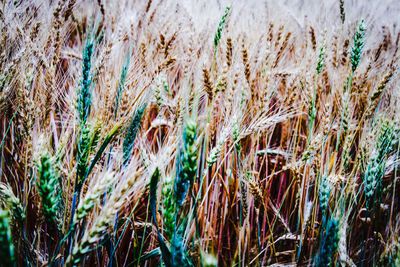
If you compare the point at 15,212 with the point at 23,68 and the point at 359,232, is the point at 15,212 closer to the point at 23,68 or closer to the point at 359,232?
the point at 23,68

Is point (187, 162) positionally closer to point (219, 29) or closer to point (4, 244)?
point (4, 244)

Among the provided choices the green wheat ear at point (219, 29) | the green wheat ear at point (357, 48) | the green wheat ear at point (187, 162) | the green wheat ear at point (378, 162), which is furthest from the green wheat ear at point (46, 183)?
the green wheat ear at point (357, 48)

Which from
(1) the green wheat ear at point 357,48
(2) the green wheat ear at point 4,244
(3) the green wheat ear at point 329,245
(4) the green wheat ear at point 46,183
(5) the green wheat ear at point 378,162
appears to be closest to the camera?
(2) the green wheat ear at point 4,244

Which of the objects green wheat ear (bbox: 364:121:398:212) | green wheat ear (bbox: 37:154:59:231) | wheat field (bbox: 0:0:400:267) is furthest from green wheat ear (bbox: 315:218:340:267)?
green wheat ear (bbox: 37:154:59:231)

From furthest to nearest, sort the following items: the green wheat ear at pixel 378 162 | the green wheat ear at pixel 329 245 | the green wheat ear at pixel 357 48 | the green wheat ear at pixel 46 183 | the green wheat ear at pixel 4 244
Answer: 1. the green wheat ear at pixel 357 48
2. the green wheat ear at pixel 378 162
3. the green wheat ear at pixel 329 245
4. the green wheat ear at pixel 46 183
5. the green wheat ear at pixel 4 244

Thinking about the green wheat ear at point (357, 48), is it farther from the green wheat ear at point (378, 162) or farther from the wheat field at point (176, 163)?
the green wheat ear at point (378, 162)

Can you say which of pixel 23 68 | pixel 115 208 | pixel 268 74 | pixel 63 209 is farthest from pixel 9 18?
pixel 268 74

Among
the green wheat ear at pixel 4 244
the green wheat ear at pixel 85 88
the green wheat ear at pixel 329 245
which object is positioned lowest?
the green wheat ear at pixel 329 245

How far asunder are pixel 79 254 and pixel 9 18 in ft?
4.00

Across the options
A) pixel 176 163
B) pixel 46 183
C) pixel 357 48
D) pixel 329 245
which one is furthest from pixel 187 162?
pixel 357 48

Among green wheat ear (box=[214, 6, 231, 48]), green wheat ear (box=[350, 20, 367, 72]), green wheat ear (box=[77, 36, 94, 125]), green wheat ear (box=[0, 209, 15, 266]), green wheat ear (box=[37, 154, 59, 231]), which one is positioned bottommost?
green wheat ear (box=[0, 209, 15, 266])

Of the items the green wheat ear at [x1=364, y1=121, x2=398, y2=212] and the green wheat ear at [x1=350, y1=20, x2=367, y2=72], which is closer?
the green wheat ear at [x1=364, y1=121, x2=398, y2=212]

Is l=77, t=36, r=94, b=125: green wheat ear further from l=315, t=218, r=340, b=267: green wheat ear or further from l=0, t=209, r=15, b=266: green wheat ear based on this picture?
l=315, t=218, r=340, b=267: green wheat ear

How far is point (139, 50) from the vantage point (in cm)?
121
